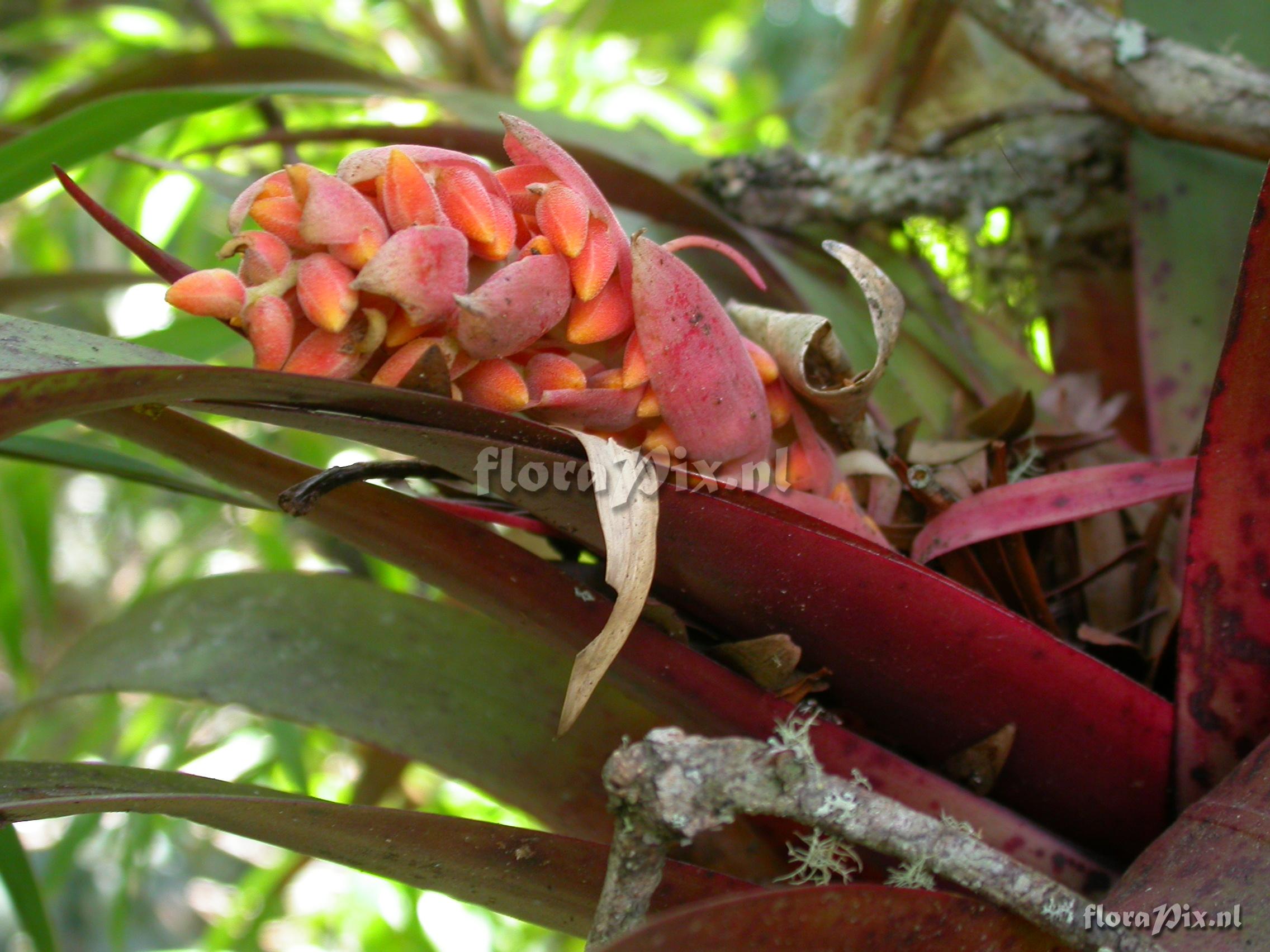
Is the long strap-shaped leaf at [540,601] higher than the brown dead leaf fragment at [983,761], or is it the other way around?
the long strap-shaped leaf at [540,601]

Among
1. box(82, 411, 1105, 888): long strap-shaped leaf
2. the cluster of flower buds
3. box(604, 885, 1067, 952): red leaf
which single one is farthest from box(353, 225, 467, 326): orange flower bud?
box(604, 885, 1067, 952): red leaf

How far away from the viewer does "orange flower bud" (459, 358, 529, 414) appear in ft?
1.28

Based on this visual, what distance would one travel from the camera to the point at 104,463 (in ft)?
1.75

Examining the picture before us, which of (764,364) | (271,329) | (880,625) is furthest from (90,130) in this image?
(880,625)

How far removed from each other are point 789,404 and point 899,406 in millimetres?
203

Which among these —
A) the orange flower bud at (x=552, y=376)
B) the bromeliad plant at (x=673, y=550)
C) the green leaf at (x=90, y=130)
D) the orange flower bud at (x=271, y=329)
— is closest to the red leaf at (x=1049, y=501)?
the bromeliad plant at (x=673, y=550)

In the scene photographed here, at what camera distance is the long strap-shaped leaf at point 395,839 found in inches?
14.9

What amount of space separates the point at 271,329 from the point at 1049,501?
369mm

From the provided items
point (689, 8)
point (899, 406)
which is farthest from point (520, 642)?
point (689, 8)

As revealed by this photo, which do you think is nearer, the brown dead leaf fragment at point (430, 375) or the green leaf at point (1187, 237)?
the brown dead leaf fragment at point (430, 375)

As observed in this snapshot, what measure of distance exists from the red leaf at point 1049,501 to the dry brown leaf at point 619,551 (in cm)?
19

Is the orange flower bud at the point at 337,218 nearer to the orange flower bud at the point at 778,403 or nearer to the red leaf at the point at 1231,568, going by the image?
the orange flower bud at the point at 778,403

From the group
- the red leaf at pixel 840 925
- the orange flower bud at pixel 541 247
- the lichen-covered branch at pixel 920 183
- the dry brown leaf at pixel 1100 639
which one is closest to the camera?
the red leaf at pixel 840 925

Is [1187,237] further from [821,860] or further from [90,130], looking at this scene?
[90,130]
